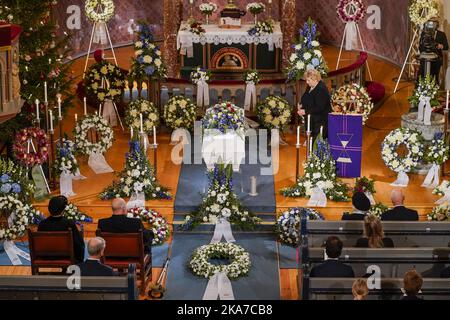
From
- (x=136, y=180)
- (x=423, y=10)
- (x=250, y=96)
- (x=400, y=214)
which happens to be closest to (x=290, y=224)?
(x=400, y=214)

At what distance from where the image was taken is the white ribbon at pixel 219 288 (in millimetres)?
11570

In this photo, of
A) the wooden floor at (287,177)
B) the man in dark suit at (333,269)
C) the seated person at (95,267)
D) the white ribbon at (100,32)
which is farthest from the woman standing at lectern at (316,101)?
the white ribbon at (100,32)

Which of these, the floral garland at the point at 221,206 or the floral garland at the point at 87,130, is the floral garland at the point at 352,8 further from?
the floral garland at the point at 221,206

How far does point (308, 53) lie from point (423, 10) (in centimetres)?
420

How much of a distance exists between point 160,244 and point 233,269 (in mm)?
1507

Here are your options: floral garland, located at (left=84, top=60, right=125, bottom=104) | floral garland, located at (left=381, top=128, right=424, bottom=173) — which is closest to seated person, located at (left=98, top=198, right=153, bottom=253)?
floral garland, located at (left=381, top=128, right=424, bottom=173)

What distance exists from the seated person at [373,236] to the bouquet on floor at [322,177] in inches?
115

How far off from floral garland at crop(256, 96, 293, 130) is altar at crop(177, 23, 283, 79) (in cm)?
375

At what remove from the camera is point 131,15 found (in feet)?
79.9

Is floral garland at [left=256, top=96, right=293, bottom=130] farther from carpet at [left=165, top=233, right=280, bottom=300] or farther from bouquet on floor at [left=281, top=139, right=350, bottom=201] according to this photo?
carpet at [left=165, top=233, right=280, bottom=300]

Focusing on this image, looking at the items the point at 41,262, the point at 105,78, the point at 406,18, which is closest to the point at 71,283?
the point at 41,262

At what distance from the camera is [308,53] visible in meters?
15.9

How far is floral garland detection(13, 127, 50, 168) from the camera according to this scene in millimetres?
13883

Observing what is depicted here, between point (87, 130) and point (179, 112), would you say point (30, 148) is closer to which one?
point (87, 130)
